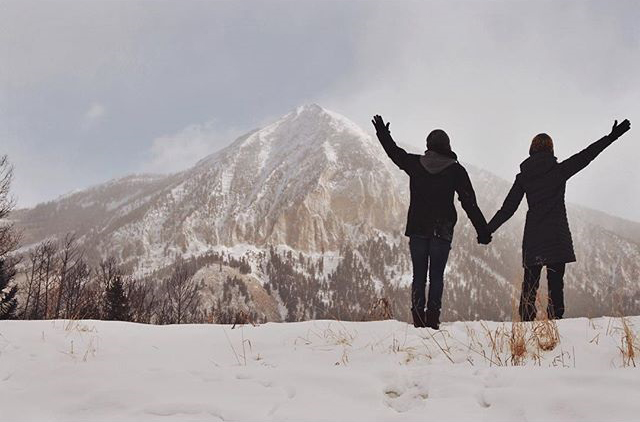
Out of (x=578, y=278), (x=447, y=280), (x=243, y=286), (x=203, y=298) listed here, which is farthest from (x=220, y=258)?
(x=578, y=278)

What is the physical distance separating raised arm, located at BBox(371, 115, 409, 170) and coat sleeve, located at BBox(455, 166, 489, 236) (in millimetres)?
655

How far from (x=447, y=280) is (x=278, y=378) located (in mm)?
196444

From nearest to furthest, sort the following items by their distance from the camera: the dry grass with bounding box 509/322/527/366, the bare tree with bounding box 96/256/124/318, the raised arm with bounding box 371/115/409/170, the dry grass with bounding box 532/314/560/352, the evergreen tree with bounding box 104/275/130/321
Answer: the dry grass with bounding box 509/322/527/366
the dry grass with bounding box 532/314/560/352
the raised arm with bounding box 371/115/409/170
the evergreen tree with bounding box 104/275/130/321
the bare tree with bounding box 96/256/124/318

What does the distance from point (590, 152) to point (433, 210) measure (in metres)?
2.18

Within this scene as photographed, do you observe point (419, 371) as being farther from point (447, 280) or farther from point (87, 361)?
point (447, 280)

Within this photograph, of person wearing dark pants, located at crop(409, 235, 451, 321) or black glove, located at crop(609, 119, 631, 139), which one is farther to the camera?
black glove, located at crop(609, 119, 631, 139)

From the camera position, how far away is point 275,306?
165625 mm

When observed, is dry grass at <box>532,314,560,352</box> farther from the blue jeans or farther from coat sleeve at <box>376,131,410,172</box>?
coat sleeve at <box>376,131,410,172</box>

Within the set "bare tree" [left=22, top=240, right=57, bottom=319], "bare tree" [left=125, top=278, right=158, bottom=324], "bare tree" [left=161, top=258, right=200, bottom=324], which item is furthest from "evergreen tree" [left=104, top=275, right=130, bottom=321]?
"bare tree" [left=22, top=240, right=57, bottom=319]

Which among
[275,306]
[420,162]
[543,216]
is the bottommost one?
[275,306]

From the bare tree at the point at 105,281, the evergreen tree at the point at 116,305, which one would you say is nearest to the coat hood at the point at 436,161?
the evergreen tree at the point at 116,305

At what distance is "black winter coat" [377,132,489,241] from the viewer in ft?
16.3

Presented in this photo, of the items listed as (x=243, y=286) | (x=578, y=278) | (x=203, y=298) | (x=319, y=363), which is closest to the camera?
(x=319, y=363)

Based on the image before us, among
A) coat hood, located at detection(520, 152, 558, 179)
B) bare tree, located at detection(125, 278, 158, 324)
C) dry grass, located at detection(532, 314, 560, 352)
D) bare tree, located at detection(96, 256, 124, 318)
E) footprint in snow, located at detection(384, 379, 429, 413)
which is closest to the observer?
footprint in snow, located at detection(384, 379, 429, 413)
